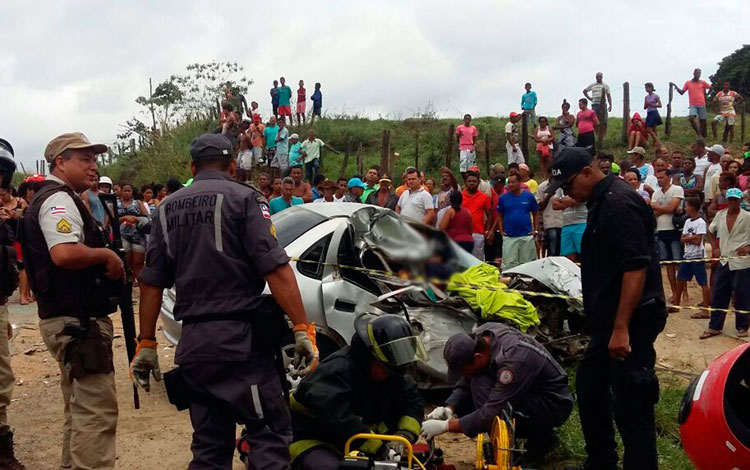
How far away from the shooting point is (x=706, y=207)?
1081 cm

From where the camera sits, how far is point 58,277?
406 cm

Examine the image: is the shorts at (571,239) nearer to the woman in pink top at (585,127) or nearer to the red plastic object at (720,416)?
the red plastic object at (720,416)

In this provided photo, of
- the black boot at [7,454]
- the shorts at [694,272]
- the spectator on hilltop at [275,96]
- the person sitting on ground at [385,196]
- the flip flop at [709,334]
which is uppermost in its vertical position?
the spectator on hilltop at [275,96]

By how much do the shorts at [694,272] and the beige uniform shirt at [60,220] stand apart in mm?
7656

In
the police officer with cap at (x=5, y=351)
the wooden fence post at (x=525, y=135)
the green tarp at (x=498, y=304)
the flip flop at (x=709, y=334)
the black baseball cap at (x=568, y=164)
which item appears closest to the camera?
the black baseball cap at (x=568, y=164)

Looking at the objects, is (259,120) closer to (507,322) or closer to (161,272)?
(507,322)

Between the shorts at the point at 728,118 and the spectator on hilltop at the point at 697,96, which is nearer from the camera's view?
the spectator on hilltop at the point at 697,96

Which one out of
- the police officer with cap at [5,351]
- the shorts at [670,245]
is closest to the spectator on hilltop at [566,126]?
the shorts at [670,245]

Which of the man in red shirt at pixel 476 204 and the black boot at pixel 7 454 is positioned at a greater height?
the man in red shirt at pixel 476 204

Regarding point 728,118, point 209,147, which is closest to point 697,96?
point 728,118

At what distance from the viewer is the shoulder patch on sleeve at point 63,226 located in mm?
3918

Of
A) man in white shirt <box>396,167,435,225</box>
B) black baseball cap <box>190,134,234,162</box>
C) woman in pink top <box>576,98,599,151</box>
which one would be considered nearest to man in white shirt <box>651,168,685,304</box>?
man in white shirt <box>396,167,435,225</box>

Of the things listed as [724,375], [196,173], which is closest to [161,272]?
[196,173]

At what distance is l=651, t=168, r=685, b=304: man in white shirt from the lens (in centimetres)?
965
